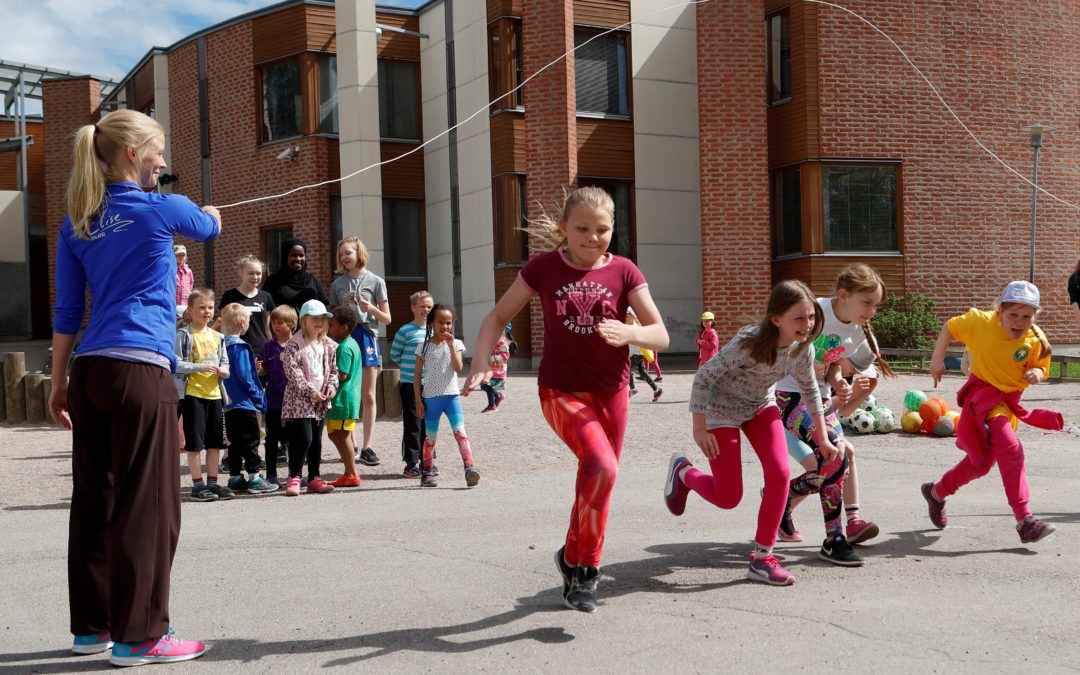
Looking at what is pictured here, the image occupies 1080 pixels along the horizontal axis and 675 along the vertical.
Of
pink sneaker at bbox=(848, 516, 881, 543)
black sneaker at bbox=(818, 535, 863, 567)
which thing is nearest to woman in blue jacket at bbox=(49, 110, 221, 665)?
black sneaker at bbox=(818, 535, 863, 567)

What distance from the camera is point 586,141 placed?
22.9 metres

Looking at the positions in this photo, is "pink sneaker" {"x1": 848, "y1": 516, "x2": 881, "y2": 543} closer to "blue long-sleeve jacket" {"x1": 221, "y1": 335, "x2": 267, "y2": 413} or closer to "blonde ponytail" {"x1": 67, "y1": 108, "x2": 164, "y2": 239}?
"blonde ponytail" {"x1": 67, "y1": 108, "x2": 164, "y2": 239}

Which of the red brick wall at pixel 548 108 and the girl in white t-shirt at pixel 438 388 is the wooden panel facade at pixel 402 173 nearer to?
the red brick wall at pixel 548 108

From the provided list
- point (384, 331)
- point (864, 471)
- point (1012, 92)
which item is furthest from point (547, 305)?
point (1012, 92)

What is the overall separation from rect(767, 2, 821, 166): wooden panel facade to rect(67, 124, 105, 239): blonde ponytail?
19.3 meters

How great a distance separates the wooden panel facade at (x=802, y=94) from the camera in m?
22.2

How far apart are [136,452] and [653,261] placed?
1966cm

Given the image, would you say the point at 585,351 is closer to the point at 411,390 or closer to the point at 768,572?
the point at 768,572

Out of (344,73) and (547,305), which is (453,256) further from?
(547,305)

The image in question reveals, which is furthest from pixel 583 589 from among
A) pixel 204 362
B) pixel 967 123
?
pixel 967 123

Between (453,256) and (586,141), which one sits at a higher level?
(586,141)

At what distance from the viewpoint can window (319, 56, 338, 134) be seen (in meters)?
25.0

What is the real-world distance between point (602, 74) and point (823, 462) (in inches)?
712

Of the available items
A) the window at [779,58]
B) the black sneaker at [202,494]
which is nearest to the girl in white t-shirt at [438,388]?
the black sneaker at [202,494]
